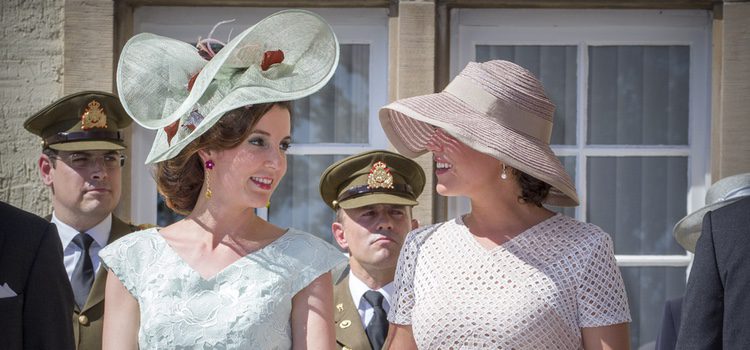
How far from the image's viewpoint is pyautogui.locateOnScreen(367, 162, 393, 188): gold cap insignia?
4.71m

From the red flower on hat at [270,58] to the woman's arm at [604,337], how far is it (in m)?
1.09

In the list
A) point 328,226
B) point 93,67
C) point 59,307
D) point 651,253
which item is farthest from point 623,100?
point 59,307

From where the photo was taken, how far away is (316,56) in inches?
136

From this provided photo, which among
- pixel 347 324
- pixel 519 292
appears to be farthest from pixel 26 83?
pixel 519 292

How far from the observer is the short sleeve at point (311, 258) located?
10.9ft

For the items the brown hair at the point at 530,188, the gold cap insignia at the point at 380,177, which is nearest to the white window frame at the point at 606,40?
the gold cap insignia at the point at 380,177

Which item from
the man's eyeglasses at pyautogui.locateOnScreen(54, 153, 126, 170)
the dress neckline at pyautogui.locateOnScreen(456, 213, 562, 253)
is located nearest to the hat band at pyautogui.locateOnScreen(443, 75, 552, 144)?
the dress neckline at pyautogui.locateOnScreen(456, 213, 562, 253)

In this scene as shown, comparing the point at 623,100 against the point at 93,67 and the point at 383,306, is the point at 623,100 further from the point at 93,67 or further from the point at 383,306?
the point at 93,67

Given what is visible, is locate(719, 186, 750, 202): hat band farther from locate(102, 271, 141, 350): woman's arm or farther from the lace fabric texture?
locate(102, 271, 141, 350): woman's arm

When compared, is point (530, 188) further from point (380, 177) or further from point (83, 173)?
point (83, 173)

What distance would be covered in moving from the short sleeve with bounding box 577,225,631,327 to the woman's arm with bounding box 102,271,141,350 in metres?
1.18

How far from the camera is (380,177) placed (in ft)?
15.5

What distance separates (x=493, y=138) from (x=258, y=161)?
649 mm

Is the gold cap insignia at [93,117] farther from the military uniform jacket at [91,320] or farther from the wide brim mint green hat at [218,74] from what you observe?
the wide brim mint green hat at [218,74]
